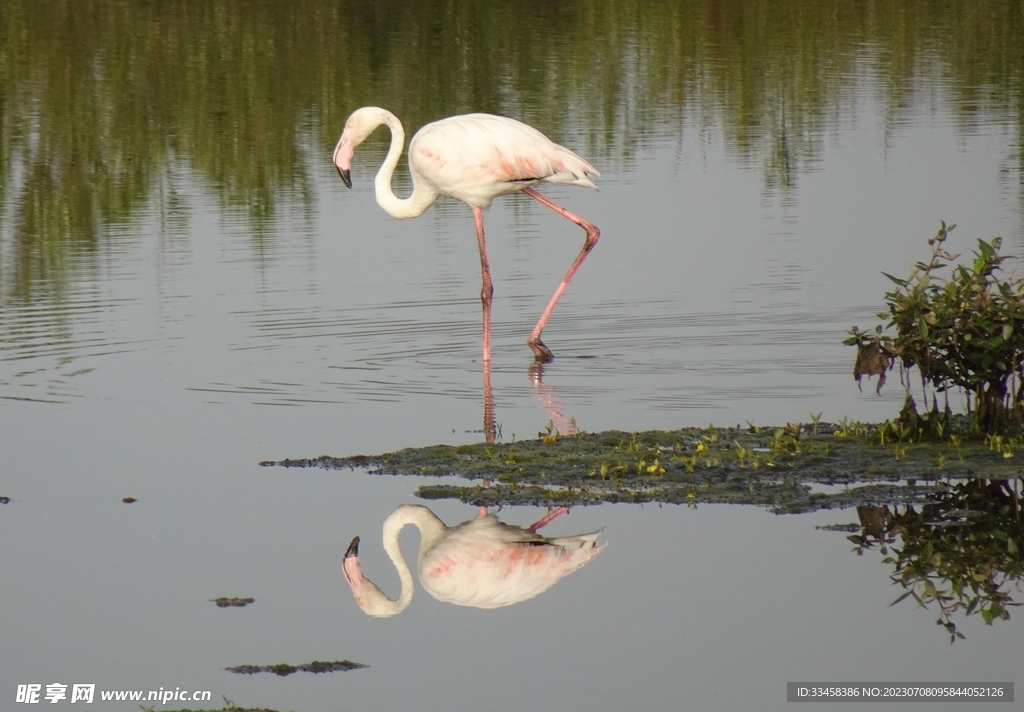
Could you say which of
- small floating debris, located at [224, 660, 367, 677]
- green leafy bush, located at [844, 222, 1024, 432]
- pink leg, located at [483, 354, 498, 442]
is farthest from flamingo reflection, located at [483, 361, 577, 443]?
small floating debris, located at [224, 660, 367, 677]

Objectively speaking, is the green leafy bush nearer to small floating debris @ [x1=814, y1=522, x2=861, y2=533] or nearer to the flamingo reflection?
small floating debris @ [x1=814, y1=522, x2=861, y2=533]

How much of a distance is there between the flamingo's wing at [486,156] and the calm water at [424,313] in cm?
100

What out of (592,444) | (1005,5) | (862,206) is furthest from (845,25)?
(592,444)

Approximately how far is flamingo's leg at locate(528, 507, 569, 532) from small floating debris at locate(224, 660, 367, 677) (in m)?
1.47

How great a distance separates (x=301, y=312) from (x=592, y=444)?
4813mm

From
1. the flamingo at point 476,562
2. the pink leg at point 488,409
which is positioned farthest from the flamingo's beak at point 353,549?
the pink leg at point 488,409

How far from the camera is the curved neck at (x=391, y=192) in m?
12.2

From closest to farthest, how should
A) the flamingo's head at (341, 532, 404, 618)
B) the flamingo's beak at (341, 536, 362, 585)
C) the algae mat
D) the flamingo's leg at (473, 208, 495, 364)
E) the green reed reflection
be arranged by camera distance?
the flamingo's head at (341, 532, 404, 618) < the flamingo's beak at (341, 536, 362, 585) < the algae mat < the flamingo's leg at (473, 208, 495, 364) < the green reed reflection

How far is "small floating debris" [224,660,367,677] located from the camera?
5753 mm

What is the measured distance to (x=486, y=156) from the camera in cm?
1184

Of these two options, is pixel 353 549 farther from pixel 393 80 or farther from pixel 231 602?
pixel 393 80

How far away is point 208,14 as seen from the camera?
29.8 metres

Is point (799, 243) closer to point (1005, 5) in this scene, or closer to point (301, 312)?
point (301, 312)

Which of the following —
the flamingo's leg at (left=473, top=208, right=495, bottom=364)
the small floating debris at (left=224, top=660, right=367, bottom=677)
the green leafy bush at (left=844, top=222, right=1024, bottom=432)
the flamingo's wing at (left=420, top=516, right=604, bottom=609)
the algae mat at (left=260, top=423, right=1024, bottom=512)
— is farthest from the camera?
the flamingo's leg at (left=473, top=208, right=495, bottom=364)
